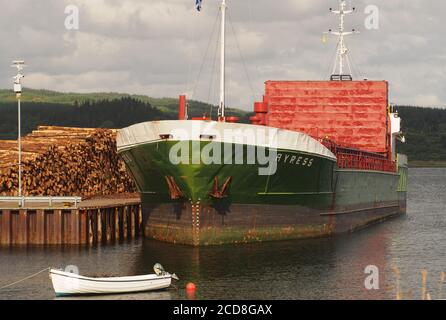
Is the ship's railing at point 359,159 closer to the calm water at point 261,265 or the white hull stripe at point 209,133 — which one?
the calm water at point 261,265

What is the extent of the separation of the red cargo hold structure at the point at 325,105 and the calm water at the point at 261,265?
46.7ft

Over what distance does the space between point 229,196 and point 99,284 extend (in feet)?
38.7

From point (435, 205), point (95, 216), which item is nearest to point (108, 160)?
point (95, 216)

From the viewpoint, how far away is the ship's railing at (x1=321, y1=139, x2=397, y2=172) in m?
51.4

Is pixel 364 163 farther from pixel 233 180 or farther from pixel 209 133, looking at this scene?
pixel 209 133

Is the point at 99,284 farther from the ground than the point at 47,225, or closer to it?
closer to it

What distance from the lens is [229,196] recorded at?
1619 inches

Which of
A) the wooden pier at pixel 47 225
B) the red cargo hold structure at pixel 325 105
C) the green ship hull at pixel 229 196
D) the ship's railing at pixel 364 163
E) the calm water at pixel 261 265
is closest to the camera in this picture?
the calm water at pixel 261 265

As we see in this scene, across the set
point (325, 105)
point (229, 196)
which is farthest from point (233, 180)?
point (325, 105)

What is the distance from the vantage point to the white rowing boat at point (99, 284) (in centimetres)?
3069

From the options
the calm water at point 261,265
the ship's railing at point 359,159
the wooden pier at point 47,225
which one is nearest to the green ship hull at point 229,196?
the calm water at point 261,265

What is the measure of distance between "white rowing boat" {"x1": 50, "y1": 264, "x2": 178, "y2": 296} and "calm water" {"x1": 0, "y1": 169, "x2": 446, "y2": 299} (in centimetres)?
37

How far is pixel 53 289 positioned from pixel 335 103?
112 ft

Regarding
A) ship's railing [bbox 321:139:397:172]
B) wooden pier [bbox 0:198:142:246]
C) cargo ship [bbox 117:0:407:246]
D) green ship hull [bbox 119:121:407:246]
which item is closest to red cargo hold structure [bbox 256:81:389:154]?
ship's railing [bbox 321:139:397:172]
